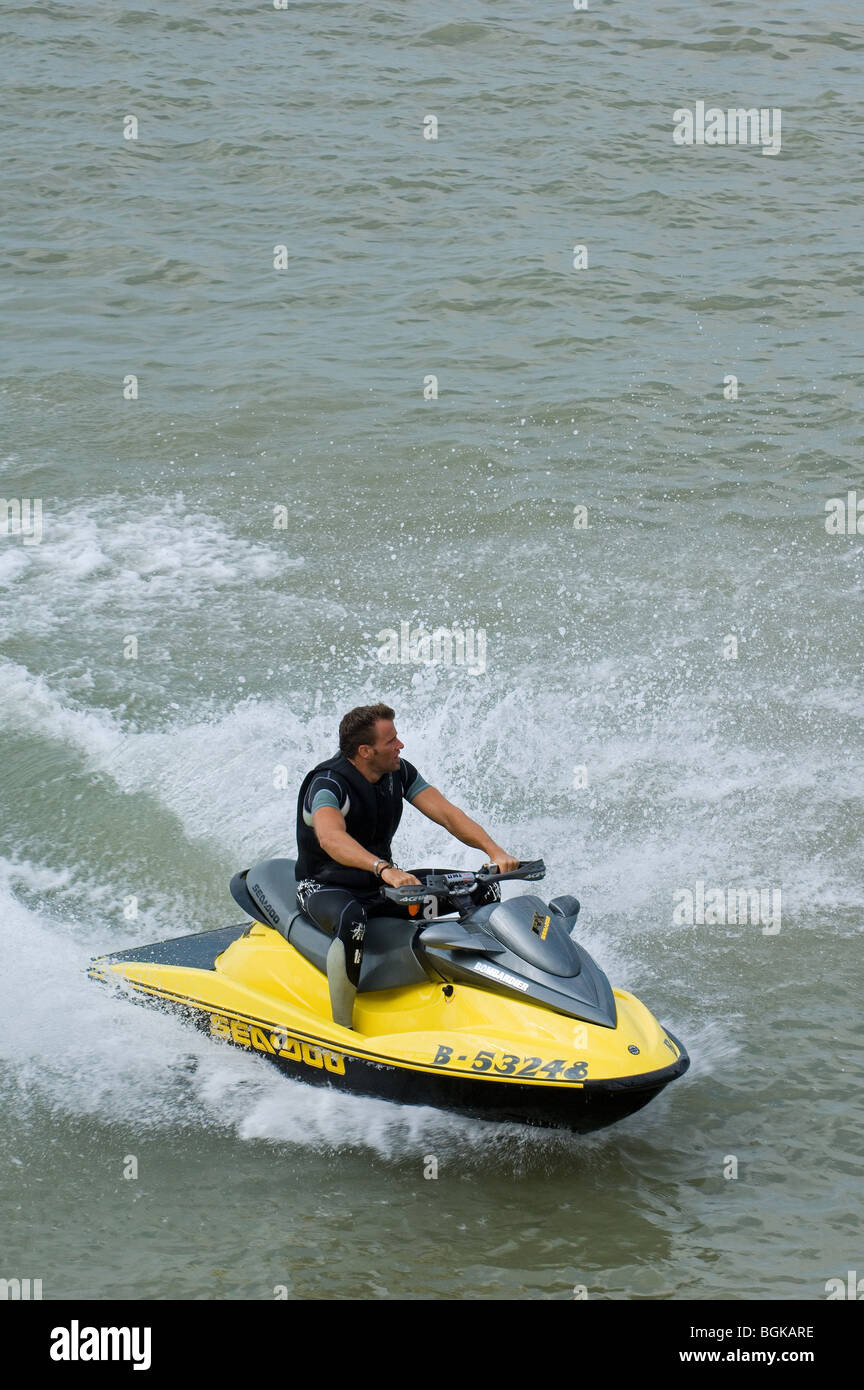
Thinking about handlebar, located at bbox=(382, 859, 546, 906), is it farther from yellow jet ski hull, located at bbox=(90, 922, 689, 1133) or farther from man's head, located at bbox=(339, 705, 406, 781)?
man's head, located at bbox=(339, 705, 406, 781)

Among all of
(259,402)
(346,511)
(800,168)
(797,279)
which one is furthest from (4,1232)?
(800,168)

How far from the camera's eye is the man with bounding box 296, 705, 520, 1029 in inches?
238

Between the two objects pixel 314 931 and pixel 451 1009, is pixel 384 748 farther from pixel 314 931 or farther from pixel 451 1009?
pixel 451 1009

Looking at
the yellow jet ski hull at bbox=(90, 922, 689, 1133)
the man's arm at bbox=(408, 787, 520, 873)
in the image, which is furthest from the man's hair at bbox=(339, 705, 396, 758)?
the yellow jet ski hull at bbox=(90, 922, 689, 1133)

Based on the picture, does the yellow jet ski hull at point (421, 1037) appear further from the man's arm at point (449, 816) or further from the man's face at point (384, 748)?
the man's face at point (384, 748)

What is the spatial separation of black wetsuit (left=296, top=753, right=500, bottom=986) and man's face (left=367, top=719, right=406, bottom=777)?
109 mm

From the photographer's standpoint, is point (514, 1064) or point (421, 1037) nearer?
point (514, 1064)

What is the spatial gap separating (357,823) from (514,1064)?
1.20m

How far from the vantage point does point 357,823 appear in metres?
6.24

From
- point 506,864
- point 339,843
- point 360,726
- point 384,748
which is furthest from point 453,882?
point 360,726

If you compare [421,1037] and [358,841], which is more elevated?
[358,841]

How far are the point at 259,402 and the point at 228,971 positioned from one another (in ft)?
30.2

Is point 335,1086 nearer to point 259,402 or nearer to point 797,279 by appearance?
point 259,402

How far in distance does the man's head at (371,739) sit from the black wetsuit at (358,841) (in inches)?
3.1
